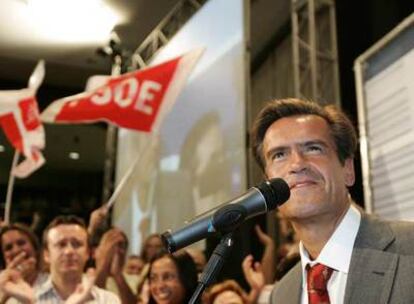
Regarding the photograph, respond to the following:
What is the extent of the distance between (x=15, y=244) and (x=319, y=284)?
2.05m

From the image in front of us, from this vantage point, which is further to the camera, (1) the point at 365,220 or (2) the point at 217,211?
(1) the point at 365,220

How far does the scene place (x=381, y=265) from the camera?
60.4 inches

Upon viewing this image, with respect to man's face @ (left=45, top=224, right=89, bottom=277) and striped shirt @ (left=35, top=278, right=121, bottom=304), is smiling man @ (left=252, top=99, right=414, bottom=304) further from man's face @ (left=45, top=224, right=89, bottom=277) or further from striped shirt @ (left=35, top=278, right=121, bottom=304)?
man's face @ (left=45, top=224, right=89, bottom=277)

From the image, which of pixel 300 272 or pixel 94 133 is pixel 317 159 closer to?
pixel 300 272

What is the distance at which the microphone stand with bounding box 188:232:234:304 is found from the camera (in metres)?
1.27

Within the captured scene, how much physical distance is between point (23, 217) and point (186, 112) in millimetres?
4603

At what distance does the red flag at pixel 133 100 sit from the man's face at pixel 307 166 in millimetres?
2365

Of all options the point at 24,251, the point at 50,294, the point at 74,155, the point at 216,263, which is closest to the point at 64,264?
the point at 50,294

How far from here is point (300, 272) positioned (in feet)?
6.02

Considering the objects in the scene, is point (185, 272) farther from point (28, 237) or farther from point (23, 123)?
point (23, 123)

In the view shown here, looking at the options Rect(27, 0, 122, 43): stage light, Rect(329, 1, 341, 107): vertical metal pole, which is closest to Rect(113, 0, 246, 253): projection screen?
Rect(329, 1, 341, 107): vertical metal pole

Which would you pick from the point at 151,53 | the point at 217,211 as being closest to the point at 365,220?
the point at 217,211

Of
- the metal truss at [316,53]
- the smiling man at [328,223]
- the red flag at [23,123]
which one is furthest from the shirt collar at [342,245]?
the red flag at [23,123]

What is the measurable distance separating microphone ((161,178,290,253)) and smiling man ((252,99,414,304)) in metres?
0.35
